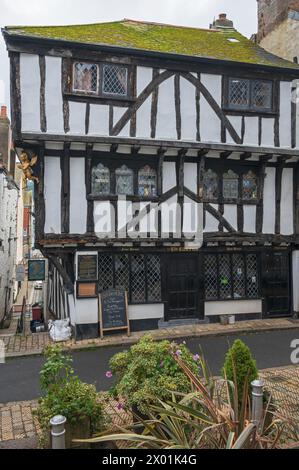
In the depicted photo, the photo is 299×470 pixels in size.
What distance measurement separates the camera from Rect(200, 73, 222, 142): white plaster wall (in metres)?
10.6

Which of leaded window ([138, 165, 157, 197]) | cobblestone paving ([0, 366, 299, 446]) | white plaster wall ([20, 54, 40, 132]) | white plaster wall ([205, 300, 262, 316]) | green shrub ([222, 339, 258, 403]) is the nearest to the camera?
green shrub ([222, 339, 258, 403])

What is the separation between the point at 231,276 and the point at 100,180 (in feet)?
17.0

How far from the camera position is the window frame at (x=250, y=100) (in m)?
10.8

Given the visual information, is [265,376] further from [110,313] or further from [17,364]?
[17,364]

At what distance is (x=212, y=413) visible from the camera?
3.68 m

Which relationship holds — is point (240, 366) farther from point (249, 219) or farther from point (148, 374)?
point (249, 219)

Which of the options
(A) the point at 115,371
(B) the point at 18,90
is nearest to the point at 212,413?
(A) the point at 115,371

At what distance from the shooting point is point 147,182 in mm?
10680

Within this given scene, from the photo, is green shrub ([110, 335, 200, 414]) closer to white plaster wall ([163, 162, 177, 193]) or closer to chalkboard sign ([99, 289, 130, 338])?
chalkboard sign ([99, 289, 130, 338])

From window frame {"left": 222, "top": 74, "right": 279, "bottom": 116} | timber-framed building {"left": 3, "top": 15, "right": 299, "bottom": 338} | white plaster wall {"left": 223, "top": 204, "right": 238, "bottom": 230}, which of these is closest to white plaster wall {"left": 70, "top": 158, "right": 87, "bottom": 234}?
timber-framed building {"left": 3, "top": 15, "right": 299, "bottom": 338}

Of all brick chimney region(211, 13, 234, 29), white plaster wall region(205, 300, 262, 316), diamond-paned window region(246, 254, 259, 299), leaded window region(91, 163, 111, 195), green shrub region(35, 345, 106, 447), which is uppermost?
brick chimney region(211, 13, 234, 29)

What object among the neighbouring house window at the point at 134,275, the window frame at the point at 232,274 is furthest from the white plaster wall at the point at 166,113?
the window frame at the point at 232,274

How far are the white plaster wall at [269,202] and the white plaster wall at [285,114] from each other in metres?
0.96

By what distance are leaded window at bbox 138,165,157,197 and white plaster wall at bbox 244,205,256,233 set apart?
301cm
